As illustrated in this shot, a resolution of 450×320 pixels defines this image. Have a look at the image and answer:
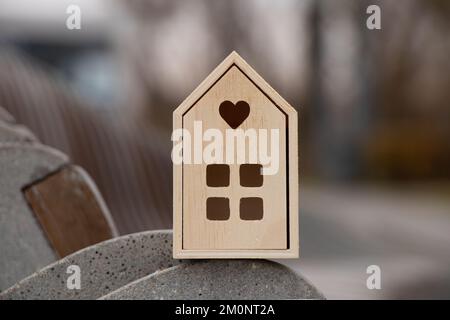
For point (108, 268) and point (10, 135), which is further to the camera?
point (10, 135)

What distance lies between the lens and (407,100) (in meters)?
6.46

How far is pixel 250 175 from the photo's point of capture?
104cm

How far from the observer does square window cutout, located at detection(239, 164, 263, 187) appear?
1.03 meters

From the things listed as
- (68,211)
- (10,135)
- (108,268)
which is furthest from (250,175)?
(10,135)

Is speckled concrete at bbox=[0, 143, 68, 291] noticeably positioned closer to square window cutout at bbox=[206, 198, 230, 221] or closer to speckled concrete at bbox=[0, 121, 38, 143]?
speckled concrete at bbox=[0, 121, 38, 143]

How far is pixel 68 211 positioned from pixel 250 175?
1.16ft

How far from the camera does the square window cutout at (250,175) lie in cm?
103

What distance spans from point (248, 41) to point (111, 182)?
261 cm

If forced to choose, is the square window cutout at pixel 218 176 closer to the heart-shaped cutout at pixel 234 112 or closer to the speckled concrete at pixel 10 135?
the heart-shaped cutout at pixel 234 112

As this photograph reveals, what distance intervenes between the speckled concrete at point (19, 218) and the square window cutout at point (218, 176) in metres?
0.32

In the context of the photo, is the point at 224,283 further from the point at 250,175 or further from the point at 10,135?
the point at 10,135

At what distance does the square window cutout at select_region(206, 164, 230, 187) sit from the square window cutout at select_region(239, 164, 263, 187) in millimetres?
15

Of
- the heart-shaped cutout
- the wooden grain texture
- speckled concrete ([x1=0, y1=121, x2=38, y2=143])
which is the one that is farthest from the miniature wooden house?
speckled concrete ([x1=0, y1=121, x2=38, y2=143])
